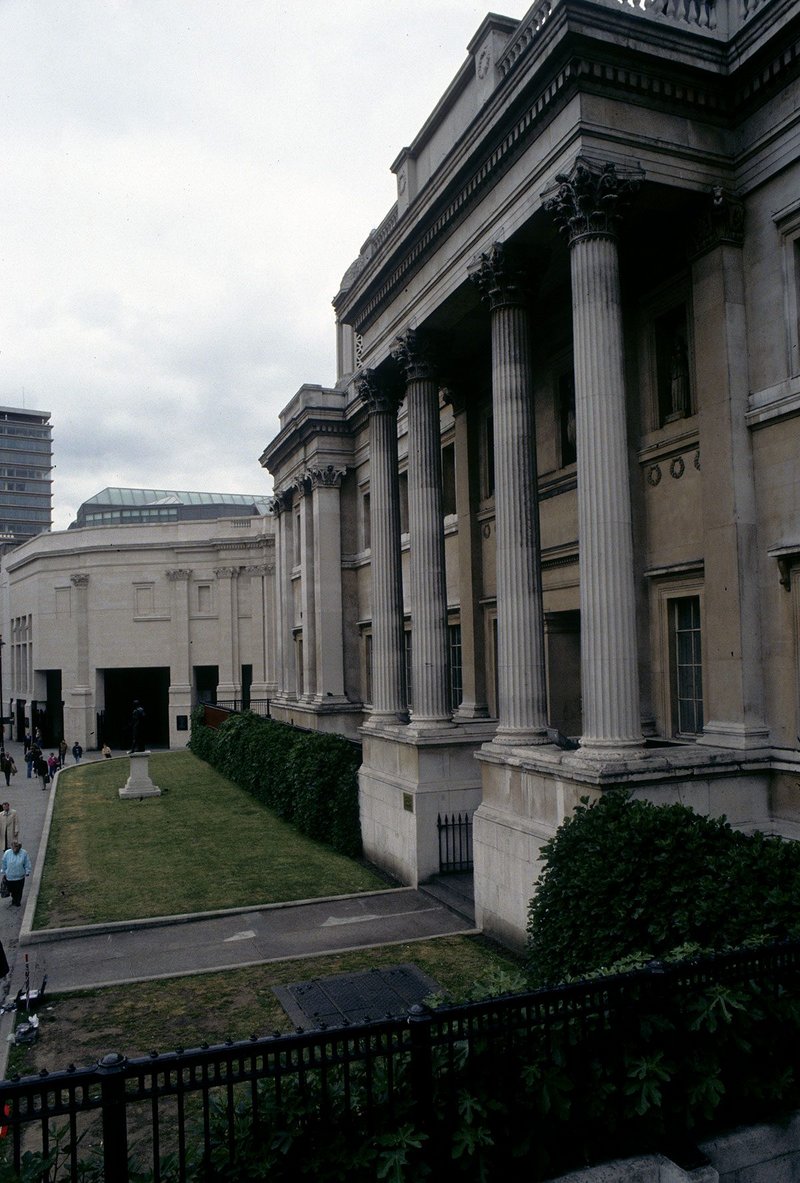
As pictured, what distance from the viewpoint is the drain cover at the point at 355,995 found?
1057cm

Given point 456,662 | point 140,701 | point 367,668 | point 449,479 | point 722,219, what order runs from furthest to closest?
point 140,701, point 367,668, point 449,479, point 456,662, point 722,219

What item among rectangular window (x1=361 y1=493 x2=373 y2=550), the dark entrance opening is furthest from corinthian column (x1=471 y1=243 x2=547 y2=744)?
the dark entrance opening

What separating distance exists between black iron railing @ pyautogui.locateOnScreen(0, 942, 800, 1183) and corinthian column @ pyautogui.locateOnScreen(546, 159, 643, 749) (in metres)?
5.42

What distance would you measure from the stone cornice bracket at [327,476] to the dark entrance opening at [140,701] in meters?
32.5

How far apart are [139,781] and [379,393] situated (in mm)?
16745

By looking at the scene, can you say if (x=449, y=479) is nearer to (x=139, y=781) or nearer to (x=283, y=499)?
(x=283, y=499)

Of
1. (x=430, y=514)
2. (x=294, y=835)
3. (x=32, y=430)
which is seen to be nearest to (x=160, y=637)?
(x=294, y=835)

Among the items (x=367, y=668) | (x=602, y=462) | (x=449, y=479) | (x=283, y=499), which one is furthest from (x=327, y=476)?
(x=602, y=462)

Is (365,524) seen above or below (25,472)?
below

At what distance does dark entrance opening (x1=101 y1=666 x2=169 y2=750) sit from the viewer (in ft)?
198

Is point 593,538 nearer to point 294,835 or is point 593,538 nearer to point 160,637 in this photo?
point 294,835

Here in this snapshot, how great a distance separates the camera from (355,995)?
36.9 feet

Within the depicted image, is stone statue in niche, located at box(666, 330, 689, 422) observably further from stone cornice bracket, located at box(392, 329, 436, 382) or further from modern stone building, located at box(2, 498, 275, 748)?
modern stone building, located at box(2, 498, 275, 748)

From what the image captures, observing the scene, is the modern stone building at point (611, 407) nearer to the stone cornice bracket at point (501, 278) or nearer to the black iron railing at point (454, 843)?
the stone cornice bracket at point (501, 278)
